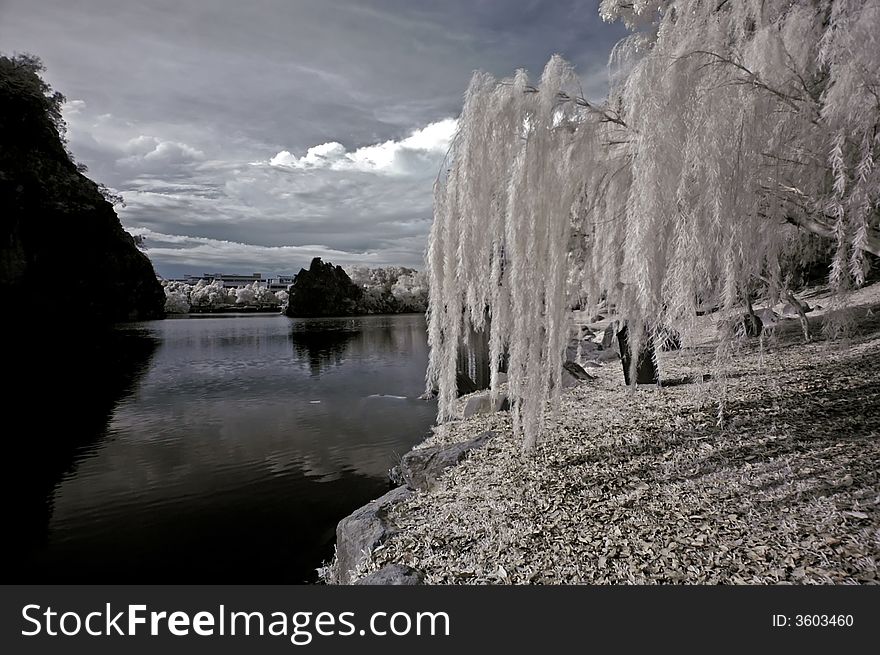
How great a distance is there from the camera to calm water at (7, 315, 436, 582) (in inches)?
188

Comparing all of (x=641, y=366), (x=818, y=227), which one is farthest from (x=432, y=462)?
(x=818, y=227)

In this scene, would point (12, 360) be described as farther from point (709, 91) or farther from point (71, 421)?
point (709, 91)

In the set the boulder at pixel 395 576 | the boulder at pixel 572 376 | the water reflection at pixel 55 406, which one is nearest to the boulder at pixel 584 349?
the boulder at pixel 572 376

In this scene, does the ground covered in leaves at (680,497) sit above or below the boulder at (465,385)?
above

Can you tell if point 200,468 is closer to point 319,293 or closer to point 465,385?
point 465,385

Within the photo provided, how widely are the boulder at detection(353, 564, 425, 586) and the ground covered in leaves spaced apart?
9cm

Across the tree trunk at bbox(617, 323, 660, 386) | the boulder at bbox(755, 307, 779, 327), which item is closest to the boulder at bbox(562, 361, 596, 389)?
the tree trunk at bbox(617, 323, 660, 386)

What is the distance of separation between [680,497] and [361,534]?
270cm

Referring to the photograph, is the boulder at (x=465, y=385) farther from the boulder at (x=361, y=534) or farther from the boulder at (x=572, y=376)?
the boulder at (x=361, y=534)

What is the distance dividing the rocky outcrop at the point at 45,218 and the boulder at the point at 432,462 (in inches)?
1183

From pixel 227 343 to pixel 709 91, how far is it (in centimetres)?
3068

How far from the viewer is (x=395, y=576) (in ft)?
9.76

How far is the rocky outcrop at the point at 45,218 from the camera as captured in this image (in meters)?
23.7

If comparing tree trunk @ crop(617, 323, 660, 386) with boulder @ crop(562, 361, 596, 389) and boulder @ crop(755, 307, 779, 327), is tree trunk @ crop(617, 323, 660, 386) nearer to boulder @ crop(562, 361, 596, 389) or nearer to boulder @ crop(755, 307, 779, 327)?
boulder @ crop(562, 361, 596, 389)
